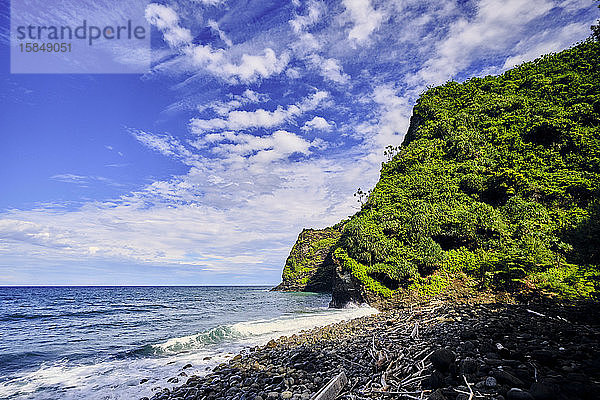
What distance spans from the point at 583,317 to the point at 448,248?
1240 centimetres

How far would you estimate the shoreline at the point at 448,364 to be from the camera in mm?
4473

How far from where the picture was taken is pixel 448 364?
17.5 feet

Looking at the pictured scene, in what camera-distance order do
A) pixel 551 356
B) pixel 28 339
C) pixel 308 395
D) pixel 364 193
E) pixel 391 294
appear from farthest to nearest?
pixel 364 193, pixel 391 294, pixel 28 339, pixel 308 395, pixel 551 356

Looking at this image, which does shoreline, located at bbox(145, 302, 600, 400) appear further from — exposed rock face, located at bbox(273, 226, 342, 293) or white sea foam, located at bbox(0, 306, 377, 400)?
exposed rock face, located at bbox(273, 226, 342, 293)

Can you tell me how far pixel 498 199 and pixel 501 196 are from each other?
30 cm

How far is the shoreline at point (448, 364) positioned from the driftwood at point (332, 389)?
13 cm

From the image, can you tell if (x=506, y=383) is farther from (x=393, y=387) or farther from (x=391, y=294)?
(x=391, y=294)

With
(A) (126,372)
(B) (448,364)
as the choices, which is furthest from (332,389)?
(A) (126,372)

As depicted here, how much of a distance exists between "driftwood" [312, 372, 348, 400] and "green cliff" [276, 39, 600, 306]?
12.6 metres

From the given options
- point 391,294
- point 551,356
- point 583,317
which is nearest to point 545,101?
point 391,294

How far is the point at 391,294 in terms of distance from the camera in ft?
63.1

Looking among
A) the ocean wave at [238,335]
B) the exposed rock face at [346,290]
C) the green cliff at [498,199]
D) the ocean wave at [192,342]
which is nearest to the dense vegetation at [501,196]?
the green cliff at [498,199]

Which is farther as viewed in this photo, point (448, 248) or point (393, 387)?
point (448, 248)

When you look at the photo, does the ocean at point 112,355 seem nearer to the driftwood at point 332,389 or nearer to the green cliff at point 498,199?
the green cliff at point 498,199
